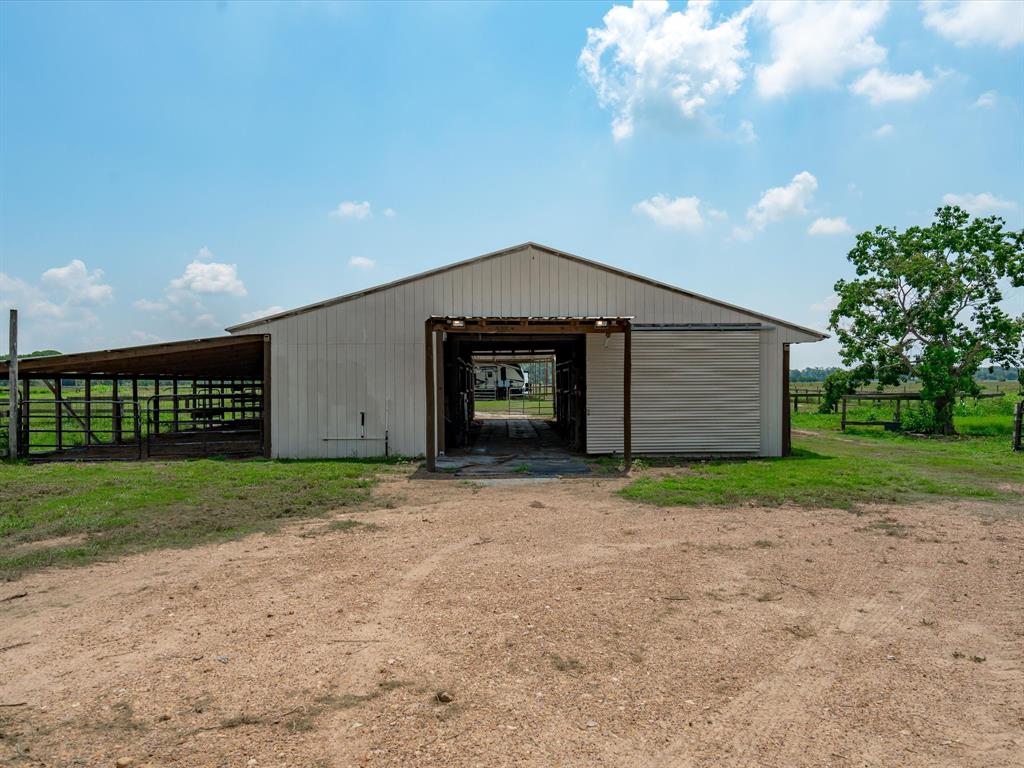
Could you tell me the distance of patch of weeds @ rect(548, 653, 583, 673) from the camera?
3816mm

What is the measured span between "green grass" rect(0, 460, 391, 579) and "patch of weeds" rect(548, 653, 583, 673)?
15.0 ft

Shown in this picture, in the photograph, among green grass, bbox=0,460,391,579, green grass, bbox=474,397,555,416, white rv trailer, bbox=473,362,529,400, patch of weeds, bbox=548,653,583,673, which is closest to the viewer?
patch of weeds, bbox=548,653,583,673

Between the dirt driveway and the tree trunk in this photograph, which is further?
the tree trunk

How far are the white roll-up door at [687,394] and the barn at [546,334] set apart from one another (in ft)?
0.07

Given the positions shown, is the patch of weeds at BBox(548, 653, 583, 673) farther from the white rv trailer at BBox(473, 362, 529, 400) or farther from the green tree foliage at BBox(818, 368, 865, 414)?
the white rv trailer at BBox(473, 362, 529, 400)

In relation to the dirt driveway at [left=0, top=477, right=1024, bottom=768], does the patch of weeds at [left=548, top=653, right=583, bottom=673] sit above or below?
above

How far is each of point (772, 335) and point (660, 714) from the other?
12.9 m

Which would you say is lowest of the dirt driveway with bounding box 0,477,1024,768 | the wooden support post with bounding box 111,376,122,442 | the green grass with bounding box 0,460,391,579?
the dirt driveway with bounding box 0,477,1024,768

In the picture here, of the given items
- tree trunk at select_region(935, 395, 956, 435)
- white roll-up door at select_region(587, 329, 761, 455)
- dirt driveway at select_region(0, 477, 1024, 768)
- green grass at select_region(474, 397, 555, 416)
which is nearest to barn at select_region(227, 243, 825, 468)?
white roll-up door at select_region(587, 329, 761, 455)

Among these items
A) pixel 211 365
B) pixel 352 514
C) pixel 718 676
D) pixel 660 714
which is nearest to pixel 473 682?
pixel 660 714

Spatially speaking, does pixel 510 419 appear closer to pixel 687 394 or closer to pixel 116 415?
pixel 687 394

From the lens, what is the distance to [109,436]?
20469mm

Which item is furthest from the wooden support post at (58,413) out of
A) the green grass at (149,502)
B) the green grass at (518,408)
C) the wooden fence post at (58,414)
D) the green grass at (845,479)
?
the green grass at (518,408)

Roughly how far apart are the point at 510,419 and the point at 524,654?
75.1ft
